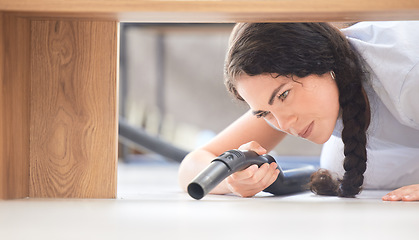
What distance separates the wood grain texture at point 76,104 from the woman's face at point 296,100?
1.09ft

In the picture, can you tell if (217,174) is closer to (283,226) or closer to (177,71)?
(283,226)

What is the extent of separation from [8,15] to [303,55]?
0.65m

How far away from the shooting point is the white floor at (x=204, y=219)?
67 centimetres

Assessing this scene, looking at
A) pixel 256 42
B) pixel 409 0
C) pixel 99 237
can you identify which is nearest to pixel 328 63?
pixel 256 42

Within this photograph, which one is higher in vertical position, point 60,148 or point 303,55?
point 303,55

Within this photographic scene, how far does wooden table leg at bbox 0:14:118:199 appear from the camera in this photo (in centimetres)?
106

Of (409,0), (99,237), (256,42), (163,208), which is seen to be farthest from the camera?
(256,42)

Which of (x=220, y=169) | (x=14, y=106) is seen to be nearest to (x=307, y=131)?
(x=220, y=169)

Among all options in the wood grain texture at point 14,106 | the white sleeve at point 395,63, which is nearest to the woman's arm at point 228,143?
the white sleeve at point 395,63

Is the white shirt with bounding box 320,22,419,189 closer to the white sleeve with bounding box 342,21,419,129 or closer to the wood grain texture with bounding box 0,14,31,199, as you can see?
the white sleeve with bounding box 342,21,419,129

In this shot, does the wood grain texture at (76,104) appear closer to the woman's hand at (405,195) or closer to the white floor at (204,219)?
the white floor at (204,219)

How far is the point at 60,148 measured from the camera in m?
1.07

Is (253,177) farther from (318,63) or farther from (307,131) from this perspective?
(318,63)

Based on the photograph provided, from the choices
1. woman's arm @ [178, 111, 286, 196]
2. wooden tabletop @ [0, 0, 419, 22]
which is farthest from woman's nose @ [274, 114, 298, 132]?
wooden tabletop @ [0, 0, 419, 22]
